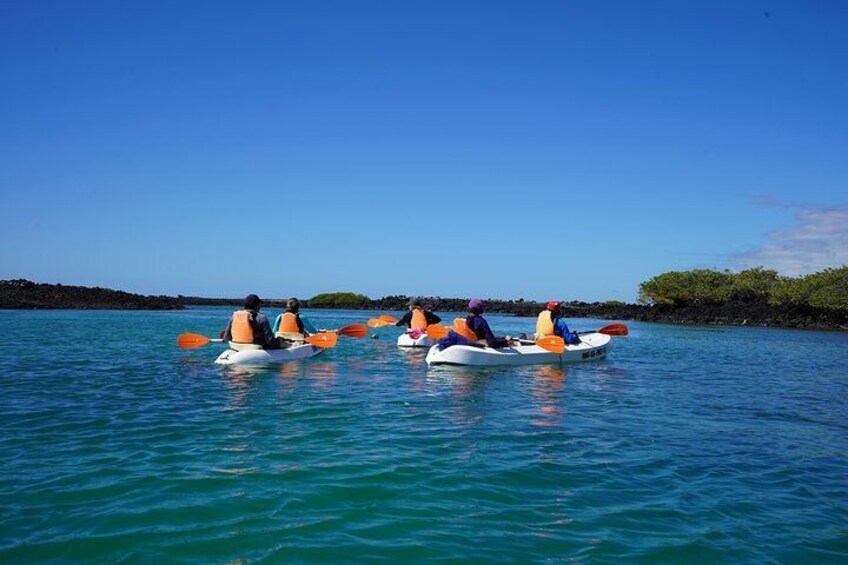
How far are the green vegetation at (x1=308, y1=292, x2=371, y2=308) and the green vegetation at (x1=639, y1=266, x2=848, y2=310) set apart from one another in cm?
4112

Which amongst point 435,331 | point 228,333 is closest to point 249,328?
point 228,333

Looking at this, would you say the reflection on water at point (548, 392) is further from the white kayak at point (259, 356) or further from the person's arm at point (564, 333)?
the white kayak at point (259, 356)

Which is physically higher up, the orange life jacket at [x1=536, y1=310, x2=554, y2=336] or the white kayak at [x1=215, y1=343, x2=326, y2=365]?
the orange life jacket at [x1=536, y1=310, x2=554, y2=336]

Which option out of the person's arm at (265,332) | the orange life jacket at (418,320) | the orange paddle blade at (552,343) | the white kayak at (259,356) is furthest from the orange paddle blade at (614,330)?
the person's arm at (265,332)

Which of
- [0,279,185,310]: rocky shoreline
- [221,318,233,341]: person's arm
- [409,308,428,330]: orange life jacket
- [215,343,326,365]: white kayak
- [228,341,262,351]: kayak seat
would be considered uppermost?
[0,279,185,310]: rocky shoreline

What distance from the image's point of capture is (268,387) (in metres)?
13.9

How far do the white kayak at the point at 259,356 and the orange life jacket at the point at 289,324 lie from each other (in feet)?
3.20

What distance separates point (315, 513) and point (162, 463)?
2.65 m

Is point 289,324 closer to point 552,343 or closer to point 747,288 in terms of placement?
point 552,343

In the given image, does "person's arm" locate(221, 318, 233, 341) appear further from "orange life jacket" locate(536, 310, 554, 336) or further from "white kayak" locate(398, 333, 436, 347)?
"orange life jacket" locate(536, 310, 554, 336)

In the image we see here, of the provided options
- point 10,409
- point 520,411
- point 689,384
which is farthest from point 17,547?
point 689,384

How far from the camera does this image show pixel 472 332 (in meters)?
18.3

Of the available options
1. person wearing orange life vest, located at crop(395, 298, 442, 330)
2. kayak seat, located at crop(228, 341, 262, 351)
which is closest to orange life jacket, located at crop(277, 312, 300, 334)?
kayak seat, located at crop(228, 341, 262, 351)

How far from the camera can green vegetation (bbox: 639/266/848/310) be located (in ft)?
180
